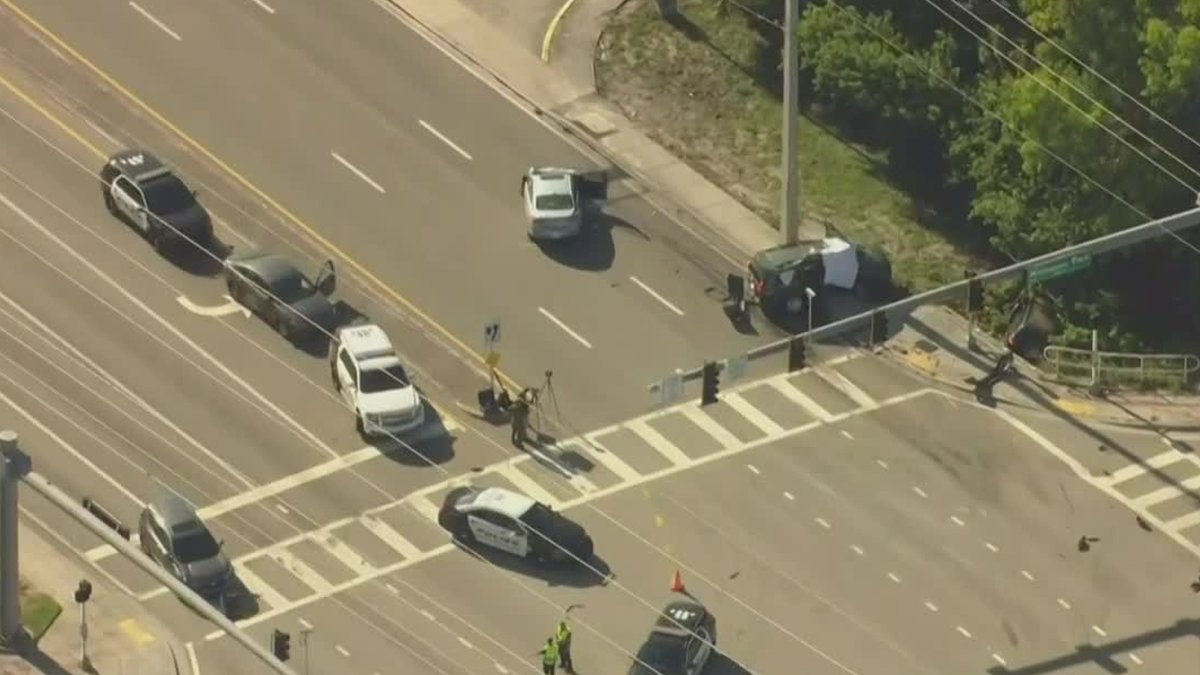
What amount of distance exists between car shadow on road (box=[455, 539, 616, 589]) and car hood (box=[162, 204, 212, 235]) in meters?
14.8

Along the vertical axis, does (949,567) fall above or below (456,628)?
above

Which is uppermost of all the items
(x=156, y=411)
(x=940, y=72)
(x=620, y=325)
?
(x=940, y=72)

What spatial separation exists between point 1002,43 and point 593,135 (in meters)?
12.0

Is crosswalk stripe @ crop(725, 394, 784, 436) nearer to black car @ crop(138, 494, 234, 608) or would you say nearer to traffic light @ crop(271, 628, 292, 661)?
black car @ crop(138, 494, 234, 608)

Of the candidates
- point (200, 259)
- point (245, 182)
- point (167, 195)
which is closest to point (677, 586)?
point (200, 259)

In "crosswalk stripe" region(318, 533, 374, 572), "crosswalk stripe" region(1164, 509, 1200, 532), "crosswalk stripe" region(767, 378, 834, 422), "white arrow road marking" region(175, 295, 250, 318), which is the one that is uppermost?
"crosswalk stripe" region(1164, 509, 1200, 532)

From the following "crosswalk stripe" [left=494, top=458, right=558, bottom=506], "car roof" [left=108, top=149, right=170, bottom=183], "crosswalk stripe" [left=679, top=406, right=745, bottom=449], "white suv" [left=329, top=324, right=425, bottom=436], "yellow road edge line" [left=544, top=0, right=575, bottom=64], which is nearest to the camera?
"crosswalk stripe" [left=494, top=458, right=558, bottom=506]

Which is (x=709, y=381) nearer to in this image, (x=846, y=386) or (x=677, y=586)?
(x=677, y=586)

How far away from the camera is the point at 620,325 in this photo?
89.6 metres

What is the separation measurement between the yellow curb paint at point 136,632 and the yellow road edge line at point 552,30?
27.3 meters

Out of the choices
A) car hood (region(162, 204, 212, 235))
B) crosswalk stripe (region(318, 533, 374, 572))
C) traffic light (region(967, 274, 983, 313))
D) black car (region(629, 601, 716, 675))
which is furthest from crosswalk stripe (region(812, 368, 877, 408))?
car hood (region(162, 204, 212, 235))

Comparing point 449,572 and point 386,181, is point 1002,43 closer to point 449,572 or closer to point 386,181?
point 386,181

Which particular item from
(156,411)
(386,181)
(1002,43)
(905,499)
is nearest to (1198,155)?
(1002,43)

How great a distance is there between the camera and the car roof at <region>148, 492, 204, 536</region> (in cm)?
7938
